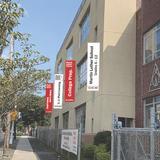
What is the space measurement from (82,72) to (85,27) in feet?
11.9

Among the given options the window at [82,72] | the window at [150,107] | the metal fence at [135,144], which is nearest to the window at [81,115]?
the window at [82,72]

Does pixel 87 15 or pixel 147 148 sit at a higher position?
pixel 87 15

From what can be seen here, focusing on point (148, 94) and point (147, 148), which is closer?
point (147, 148)

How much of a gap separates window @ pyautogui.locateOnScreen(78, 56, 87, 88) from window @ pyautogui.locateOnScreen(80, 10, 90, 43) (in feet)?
6.37

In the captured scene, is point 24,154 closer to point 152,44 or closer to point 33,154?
point 33,154

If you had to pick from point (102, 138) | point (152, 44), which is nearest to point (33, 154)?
point (102, 138)

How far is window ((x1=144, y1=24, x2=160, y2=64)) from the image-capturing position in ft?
77.9

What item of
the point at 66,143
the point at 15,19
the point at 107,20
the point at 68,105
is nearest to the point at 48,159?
the point at 66,143

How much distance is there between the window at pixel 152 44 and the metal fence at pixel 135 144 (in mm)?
10957

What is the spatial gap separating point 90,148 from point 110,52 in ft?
27.0

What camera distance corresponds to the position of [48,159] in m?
28.4

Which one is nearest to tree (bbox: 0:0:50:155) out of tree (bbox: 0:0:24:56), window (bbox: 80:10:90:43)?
tree (bbox: 0:0:24:56)

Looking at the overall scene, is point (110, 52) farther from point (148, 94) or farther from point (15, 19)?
point (15, 19)

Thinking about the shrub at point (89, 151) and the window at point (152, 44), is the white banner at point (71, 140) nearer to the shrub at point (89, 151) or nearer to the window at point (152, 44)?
the shrub at point (89, 151)
